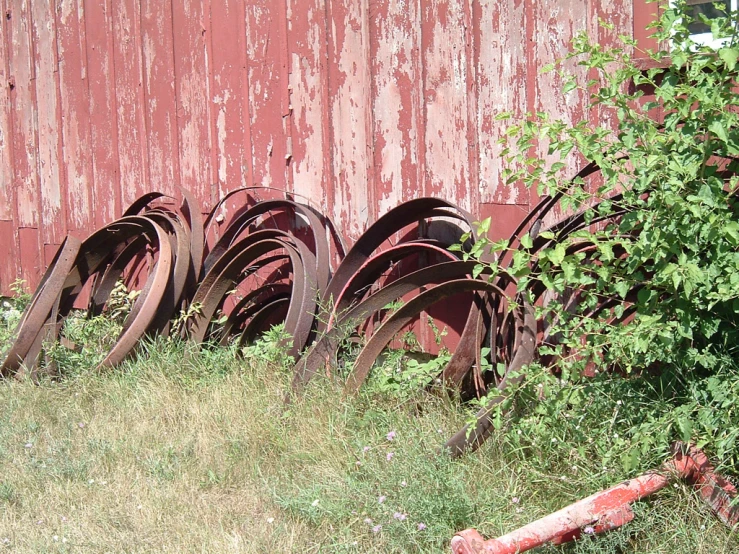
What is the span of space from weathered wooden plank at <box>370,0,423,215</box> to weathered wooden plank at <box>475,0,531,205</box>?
1.35ft

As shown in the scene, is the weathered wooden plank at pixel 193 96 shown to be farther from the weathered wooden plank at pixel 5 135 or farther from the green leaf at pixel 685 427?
the green leaf at pixel 685 427

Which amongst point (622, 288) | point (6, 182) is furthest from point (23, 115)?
point (622, 288)

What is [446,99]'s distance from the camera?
173 inches

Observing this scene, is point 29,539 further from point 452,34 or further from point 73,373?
point 452,34

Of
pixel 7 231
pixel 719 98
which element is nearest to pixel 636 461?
pixel 719 98

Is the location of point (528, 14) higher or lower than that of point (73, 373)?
higher

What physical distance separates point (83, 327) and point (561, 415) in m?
3.45

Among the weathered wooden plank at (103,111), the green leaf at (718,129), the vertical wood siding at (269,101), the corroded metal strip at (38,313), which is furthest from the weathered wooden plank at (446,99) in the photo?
the weathered wooden plank at (103,111)

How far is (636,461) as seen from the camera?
8.64ft

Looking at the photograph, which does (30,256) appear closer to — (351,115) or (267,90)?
(267,90)

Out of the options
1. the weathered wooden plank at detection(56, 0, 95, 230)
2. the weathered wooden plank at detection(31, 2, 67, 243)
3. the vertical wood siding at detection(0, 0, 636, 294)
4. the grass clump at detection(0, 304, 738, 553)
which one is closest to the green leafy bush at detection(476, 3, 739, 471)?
the grass clump at detection(0, 304, 738, 553)

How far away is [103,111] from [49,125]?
0.88m

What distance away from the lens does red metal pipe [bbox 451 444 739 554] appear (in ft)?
8.07

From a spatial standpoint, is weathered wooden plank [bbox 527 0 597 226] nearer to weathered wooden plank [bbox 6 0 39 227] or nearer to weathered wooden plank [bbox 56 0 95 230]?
weathered wooden plank [bbox 56 0 95 230]
